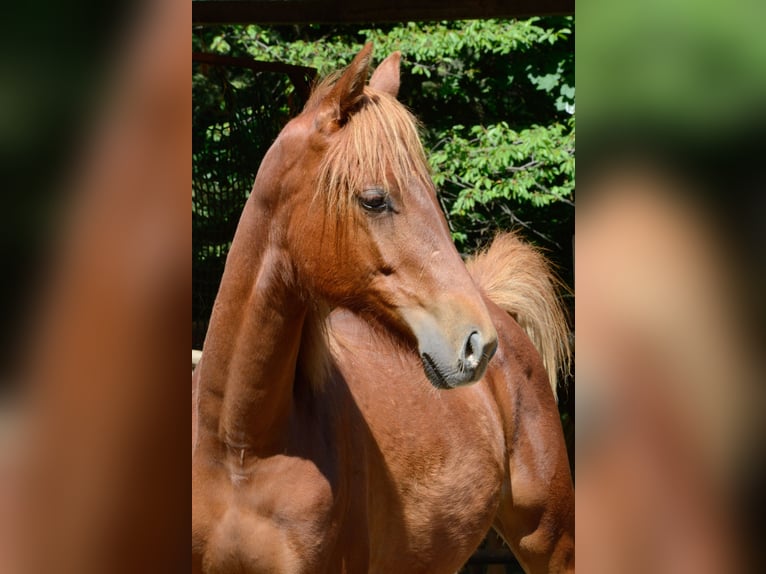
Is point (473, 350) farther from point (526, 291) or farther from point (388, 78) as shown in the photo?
point (526, 291)

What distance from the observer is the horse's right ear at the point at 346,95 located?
214 centimetres

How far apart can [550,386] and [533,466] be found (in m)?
0.40

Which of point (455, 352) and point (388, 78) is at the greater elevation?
point (388, 78)

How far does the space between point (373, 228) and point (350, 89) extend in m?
0.35

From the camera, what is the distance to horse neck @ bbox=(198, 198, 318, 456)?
221cm

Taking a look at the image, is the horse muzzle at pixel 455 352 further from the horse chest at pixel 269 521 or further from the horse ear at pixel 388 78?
the horse ear at pixel 388 78

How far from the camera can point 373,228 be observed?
211cm

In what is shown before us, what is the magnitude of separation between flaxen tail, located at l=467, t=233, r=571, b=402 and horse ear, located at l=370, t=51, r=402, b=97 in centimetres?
134
